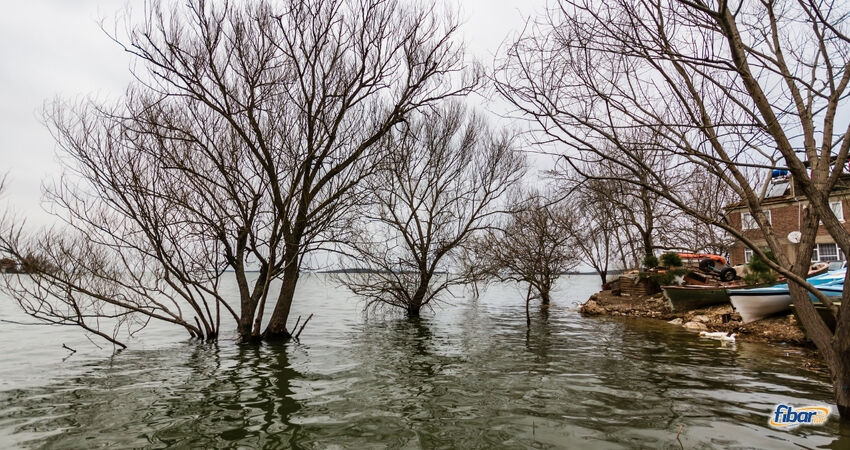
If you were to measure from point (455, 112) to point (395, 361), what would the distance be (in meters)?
12.5

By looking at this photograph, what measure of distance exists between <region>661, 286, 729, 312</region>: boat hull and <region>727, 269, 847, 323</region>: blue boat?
10.0 ft

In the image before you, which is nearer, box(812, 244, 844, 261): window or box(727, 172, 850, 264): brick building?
box(727, 172, 850, 264): brick building

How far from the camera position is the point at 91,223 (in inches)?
408

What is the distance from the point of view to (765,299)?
1318 cm

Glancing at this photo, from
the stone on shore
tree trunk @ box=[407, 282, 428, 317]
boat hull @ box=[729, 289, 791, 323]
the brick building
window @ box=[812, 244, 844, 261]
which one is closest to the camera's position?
boat hull @ box=[729, 289, 791, 323]

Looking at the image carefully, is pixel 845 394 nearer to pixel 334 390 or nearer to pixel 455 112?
pixel 334 390

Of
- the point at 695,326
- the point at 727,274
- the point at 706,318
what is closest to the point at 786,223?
the point at 727,274

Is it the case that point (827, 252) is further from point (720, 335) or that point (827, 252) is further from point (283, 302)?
point (283, 302)

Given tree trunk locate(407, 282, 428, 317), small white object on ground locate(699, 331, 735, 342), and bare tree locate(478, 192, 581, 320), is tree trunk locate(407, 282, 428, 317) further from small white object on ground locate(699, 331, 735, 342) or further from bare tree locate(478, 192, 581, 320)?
small white object on ground locate(699, 331, 735, 342)

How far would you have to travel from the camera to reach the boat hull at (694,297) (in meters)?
17.1

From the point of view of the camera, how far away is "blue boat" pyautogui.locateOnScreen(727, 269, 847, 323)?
12914 mm

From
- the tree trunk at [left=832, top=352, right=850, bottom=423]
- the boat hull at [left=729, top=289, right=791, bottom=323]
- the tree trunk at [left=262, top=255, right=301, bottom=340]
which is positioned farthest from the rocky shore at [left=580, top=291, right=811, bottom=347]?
the tree trunk at [left=262, top=255, right=301, bottom=340]

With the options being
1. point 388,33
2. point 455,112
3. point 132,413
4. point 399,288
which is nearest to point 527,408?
point 132,413

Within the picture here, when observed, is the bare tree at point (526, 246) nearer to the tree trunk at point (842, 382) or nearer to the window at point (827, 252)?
the tree trunk at point (842, 382)
